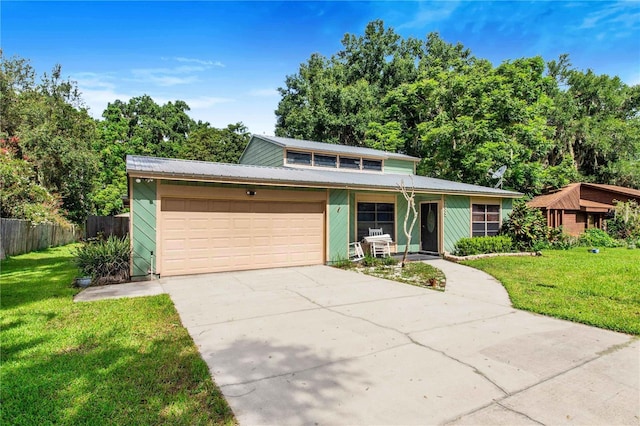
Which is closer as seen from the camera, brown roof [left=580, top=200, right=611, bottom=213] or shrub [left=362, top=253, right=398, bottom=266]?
shrub [left=362, top=253, right=398, bottom=266]

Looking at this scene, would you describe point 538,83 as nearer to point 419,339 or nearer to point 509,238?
point 509,238

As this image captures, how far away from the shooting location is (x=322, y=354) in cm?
371

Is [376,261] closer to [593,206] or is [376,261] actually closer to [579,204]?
[579,204]

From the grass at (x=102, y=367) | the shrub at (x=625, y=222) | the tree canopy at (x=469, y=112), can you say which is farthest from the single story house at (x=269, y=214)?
the shrub at (x=625, y=222)

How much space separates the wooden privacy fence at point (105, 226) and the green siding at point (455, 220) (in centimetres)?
1094

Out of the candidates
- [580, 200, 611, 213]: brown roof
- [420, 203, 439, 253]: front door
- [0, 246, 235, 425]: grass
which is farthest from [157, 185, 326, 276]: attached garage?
[580, 200, 611, 213]: brown roof

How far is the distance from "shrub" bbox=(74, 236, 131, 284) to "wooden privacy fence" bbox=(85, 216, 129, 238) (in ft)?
9.52

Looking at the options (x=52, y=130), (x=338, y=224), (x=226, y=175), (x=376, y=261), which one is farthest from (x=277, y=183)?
(x=52, y=130)

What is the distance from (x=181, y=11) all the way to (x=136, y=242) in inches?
232

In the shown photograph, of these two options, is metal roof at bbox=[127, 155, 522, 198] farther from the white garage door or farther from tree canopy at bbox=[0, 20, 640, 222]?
tree canopy at bbox=[0, 20, 640, 222]

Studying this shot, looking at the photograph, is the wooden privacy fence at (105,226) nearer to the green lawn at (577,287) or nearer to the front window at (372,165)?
the front window at (372,165)

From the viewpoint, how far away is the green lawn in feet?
16.8

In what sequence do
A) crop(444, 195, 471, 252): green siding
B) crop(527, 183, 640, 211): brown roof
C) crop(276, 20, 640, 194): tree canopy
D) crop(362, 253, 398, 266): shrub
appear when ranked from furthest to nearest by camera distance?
1. crop(276, 20, 640, 194): tree canopy
2. crop(527, 183, 640, 211): brown roof
3. crop(444, 195, 471, 252): green siding
4. crop(362, 253, 398, 266): shrub

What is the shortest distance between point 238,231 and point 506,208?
36.5 ft
